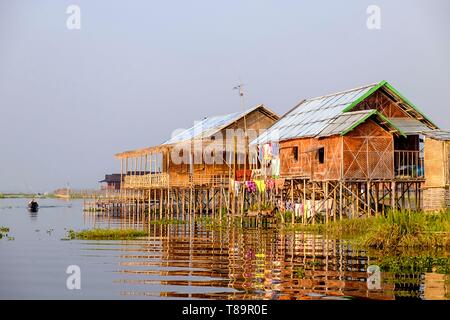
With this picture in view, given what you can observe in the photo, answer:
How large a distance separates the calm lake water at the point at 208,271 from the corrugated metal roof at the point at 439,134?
23.6ft

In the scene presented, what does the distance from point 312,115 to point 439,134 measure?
7157 millimetres

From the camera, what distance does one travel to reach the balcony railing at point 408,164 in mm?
33625

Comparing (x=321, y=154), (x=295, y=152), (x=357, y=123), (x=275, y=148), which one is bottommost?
(x=321, y=154)

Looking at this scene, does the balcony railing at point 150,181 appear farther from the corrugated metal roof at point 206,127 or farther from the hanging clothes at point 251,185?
the hanging clothes at point 251,185

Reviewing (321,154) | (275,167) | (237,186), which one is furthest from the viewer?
(237,186)

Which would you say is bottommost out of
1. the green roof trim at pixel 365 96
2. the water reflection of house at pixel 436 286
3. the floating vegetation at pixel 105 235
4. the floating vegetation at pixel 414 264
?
the water reflection of house at pixel 436 286

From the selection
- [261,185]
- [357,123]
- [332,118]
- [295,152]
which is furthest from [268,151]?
[357,123]

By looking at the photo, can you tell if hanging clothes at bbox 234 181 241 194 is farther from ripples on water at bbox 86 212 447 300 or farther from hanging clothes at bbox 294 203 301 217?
ripples on water at bbox 86 212 447 300

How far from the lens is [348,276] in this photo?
58.0ft

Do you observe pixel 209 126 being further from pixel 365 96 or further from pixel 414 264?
pixel 414 264

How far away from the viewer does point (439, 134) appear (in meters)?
32.6

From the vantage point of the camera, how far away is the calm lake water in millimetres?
15727

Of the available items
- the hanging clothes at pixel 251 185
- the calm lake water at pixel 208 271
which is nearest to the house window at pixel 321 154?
the hanging clothes at pixel 251 185
